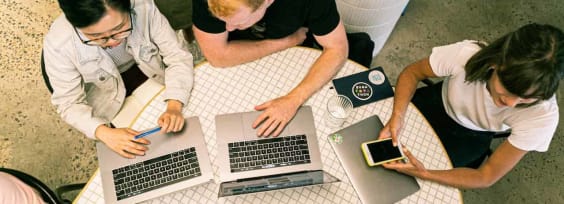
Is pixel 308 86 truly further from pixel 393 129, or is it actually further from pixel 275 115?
pixel 393 129

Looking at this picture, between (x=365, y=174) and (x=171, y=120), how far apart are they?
65 centimetres

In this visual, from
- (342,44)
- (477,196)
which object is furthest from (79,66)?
(477,196)

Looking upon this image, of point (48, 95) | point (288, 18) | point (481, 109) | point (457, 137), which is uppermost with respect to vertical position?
point (288, 18)

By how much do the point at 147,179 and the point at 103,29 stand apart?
1.55 feet

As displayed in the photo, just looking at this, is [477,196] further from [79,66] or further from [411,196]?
[79,66]

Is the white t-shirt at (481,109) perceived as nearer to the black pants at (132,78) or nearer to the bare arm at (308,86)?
the bare arm at (308,86)

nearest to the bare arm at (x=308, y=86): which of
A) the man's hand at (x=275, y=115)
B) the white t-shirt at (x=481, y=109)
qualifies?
the man's hand at (x=275, y=115)

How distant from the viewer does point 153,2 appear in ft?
4.90

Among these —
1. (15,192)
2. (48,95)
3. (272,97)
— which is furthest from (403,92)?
(48,95)

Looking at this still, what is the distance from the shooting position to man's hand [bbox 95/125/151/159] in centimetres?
137

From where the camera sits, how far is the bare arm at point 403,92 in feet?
4.78

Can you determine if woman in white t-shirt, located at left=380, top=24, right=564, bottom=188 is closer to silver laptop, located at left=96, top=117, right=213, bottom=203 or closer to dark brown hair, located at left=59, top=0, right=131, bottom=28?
silver laptop, located at left=96, top=117, right=213, bottom=203

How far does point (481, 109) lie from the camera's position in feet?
4.94

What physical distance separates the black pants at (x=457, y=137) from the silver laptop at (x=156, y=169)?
92 cm
